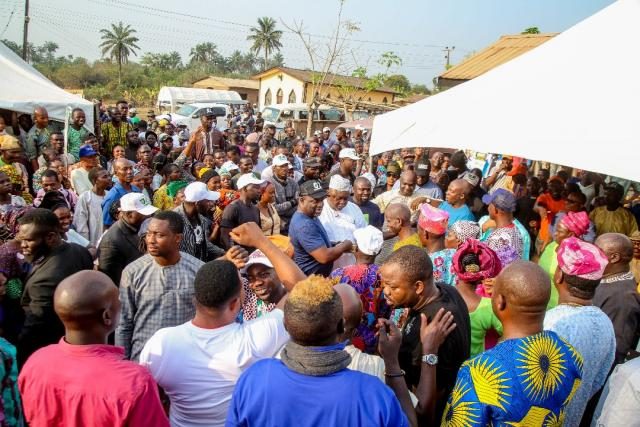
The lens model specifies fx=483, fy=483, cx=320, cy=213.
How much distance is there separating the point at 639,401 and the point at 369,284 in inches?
58.9

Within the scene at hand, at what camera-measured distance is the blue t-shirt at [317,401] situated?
1.65 meters

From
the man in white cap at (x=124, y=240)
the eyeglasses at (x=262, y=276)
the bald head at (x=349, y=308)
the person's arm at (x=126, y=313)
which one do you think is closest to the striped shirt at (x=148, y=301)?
the person's arm at (x=126, y=313)

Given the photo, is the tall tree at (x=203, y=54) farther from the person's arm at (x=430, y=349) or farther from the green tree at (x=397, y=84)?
the person's arm at (x=430, y=349)

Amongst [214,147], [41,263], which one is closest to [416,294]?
[41,263]

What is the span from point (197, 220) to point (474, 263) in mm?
2716

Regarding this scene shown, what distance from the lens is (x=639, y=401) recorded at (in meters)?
2.23

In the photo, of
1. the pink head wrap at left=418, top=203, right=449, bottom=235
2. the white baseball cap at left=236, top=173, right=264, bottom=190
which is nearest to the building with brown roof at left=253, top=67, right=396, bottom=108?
the white baseball cap at left=236, top=173, right=264, bottom=190

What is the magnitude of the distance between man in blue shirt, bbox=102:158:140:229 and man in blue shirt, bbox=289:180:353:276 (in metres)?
2.18

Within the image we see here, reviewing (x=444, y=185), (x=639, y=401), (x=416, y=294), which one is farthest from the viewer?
(x=444, y=185)

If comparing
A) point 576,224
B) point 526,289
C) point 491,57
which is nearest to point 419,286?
point 526,289

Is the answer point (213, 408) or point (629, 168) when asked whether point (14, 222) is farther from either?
point (629, 168)

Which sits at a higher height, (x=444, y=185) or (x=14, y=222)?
(x=444, y=185)

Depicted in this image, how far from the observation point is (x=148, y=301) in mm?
3074

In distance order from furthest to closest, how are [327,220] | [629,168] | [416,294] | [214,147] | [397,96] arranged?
[397,96] < [214,147] < [327,220] < [629,168] < [416,294]
